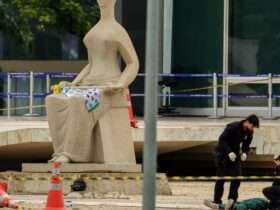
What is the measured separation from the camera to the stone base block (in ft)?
56.9

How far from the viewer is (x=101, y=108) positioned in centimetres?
1723

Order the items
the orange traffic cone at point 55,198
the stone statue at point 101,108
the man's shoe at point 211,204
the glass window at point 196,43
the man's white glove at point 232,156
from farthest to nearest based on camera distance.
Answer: the glass window at point 196,43 → the stone statue at point 101,108 → the man's shoe at point 211,204 → the man's white glove at point 232,156 → the orange traffic cone at point 55,198

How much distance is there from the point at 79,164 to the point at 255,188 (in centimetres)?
458

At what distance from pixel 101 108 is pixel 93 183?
4.11 ft

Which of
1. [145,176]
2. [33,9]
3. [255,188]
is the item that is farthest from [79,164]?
[33,9]

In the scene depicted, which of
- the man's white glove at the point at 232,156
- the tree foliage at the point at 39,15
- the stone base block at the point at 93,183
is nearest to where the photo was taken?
the man's white glove at the point at 232,156

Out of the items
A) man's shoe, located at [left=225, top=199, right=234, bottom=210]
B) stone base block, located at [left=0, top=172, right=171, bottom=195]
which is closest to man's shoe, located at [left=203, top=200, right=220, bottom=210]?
man's shoe, located at [left=225, top=199, right=234, bottom=210]

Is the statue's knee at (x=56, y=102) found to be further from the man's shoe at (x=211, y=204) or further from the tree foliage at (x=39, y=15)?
the tree foliage at (x=39, y=15)

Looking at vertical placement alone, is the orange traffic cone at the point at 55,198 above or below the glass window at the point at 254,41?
below

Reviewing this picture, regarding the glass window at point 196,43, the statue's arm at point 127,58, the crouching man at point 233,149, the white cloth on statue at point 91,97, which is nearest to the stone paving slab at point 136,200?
the crouching man at point 233,149

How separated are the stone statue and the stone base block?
303 mm

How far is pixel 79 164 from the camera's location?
17406 mm

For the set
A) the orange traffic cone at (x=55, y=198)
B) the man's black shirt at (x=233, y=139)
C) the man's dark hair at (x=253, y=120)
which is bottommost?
the orange traffic cone at (x=55, y=198)

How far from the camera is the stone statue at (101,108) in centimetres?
1722
